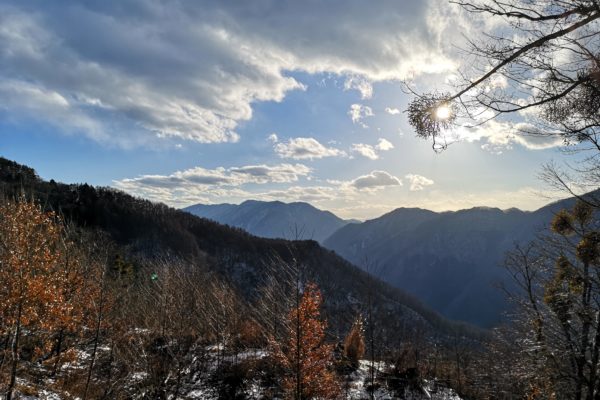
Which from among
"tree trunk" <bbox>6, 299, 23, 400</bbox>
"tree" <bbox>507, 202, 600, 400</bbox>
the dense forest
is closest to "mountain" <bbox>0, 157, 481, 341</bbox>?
the dense forest

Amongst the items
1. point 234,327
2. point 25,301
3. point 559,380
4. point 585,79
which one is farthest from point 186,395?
point 585,79

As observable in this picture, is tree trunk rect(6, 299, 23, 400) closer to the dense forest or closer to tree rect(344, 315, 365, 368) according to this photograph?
the dense forest

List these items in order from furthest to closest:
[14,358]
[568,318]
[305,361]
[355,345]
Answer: [355,345] < [305,361] < [14,358] < [568,318]

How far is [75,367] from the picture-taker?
18.5m

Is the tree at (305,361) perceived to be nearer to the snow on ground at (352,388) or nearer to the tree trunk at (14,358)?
the snow on ground at (352,388)

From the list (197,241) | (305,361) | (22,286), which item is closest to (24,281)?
(22,286)

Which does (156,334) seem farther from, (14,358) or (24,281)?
(14,358)

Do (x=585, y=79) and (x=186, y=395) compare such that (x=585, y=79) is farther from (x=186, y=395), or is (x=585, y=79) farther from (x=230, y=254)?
(x=230, y=254)

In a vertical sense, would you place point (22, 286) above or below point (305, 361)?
above

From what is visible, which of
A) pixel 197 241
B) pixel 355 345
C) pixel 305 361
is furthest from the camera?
pixel 197 241

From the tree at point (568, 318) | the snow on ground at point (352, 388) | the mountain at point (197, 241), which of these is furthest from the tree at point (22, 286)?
the mountain at point (197, 241)

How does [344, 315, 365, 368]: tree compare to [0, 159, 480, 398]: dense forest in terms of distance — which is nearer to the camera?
[0, 159, 480, 398]: dense forest

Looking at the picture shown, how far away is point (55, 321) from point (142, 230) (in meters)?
126

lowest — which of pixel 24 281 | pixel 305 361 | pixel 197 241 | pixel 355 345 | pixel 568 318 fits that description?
pixel 355 345
